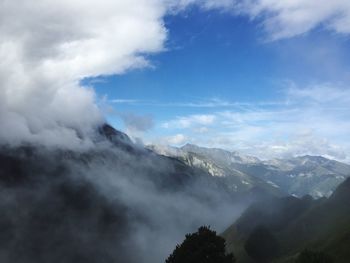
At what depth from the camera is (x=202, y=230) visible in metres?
81.7

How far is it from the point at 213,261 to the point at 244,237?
10932 centimetres

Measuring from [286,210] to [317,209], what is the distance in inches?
806

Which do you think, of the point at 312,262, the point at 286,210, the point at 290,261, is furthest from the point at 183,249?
the point at 286,210

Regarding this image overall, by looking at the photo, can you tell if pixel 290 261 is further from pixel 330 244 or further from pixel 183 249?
pixel 183 249

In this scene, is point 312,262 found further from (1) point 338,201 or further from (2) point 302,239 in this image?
(1) point 338,201

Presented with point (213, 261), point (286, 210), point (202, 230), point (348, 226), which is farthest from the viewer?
point (286, 210)

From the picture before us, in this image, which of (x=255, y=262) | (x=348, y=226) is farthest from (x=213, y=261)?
(x=255, y=262)

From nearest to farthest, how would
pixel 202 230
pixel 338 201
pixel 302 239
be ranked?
pixel 202 230 < pixel 302 239 < pixel 338 201

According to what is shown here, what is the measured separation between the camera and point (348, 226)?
121 metres

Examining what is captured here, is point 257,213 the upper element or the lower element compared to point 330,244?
upper

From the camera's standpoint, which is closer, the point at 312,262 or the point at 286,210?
the point at 312,262

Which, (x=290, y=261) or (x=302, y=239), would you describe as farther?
(x=302, y=239)

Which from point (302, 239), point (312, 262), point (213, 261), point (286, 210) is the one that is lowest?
point (312, 262)

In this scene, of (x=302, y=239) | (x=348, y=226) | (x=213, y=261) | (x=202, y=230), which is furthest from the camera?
(x=302, y=239)
